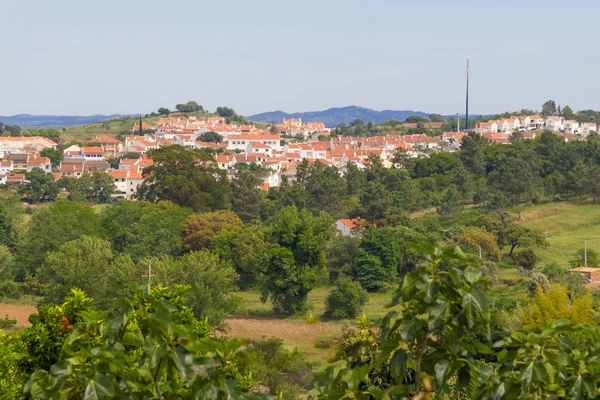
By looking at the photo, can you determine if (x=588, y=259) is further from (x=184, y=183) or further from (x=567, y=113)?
(x=567, y=113)

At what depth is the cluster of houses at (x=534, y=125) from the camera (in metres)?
78.3

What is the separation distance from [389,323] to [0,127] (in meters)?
86.5

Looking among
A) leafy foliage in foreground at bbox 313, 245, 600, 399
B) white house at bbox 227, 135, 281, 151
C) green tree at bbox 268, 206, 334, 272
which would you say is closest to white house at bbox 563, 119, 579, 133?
white house at bbox 227, 135, 281, 151

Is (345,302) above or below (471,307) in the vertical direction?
below

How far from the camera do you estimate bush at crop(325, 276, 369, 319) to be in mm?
18516

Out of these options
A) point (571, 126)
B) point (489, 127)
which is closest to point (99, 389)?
point (489, 127)

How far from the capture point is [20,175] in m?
46.8

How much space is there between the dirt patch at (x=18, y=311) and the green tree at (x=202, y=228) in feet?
20.1

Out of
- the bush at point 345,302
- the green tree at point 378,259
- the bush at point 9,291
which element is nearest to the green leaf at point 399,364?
the bush at point 345,302

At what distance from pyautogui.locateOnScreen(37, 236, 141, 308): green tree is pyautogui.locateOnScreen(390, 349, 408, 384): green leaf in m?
13.3

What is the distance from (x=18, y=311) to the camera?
18344 mm

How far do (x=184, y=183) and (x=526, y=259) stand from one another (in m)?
12.7

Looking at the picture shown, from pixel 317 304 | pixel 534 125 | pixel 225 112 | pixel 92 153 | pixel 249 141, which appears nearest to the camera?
pixel 317 304

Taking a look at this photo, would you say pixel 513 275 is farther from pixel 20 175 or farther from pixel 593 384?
pixel 20 175
